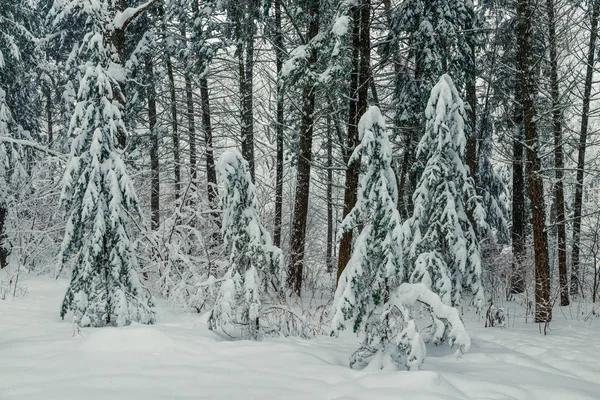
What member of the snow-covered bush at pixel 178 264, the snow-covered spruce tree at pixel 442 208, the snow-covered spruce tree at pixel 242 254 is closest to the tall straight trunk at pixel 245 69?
the snow-covered bush at pixel 178 264

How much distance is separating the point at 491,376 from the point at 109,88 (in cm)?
570

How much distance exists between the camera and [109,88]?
6.09 m

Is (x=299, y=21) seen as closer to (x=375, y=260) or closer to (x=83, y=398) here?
(x=375, y=260)

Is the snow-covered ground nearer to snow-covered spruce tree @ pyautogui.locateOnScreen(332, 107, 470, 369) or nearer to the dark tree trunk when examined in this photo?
snow-covered spruce tree @ pyautogui.locateOnScreen(332, 107, 470, 369)

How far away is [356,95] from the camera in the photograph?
33.7 feet

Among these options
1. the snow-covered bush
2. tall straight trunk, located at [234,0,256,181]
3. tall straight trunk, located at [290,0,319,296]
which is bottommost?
the snow-covered bush

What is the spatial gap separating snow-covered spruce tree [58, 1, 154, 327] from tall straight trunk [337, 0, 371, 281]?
14.4 feet

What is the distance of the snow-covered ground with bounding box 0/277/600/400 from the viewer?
3561mm

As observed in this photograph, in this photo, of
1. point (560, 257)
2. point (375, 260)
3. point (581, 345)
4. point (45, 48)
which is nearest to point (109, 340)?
point (375, 260)

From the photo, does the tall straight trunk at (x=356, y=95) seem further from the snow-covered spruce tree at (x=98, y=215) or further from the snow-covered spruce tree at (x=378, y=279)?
the snow-covered spruce tree at (x=98, y=215)

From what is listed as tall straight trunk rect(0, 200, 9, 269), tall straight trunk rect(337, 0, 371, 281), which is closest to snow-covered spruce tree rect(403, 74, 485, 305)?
A: tall straight trunk rect(337, 0, 371, 281)

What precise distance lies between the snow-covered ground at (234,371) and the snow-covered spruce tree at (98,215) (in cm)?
59

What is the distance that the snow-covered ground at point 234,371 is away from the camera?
3.56 meters

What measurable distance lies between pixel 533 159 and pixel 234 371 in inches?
292
